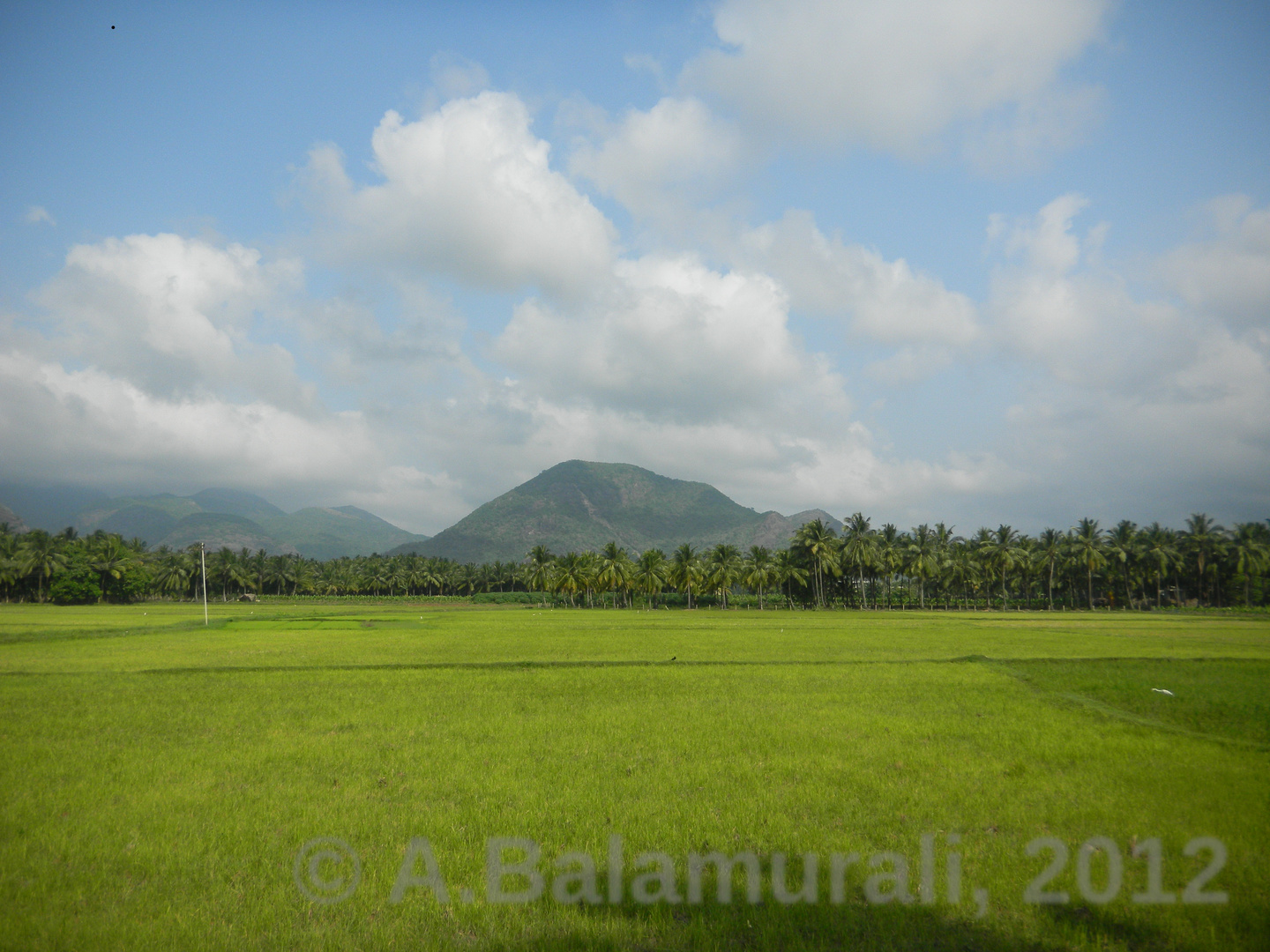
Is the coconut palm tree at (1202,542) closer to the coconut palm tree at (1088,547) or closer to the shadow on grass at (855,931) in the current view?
the coconut palm tree at (1088,547)

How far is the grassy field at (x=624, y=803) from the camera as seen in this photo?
19.5ft

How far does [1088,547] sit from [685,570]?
61208 mm

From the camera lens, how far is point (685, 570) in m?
102

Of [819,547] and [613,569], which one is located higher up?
[819,547]

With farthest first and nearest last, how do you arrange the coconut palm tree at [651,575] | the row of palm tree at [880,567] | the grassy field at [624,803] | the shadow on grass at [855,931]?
1. the coconut palm tree at [651,575]
2. the row of palm tree at [880,567]
3. the grassy field at [624,803]
4. the shadow on grass at [855,931]

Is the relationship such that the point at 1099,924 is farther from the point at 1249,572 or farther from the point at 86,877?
the point at 1249,572

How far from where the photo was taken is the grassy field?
596cm

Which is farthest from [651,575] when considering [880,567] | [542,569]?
[880,567]

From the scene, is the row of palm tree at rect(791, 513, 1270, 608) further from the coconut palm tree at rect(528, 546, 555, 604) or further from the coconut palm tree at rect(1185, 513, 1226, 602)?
the coconut palm tree at rect(528, 546, 555, 604)

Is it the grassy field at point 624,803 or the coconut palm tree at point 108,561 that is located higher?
the grassy field at point 624,803

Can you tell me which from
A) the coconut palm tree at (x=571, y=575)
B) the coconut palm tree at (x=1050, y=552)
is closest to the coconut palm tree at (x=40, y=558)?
the coconut palm tree at (x=571, y=575)

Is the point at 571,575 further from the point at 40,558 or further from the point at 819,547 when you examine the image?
the point at 40,558

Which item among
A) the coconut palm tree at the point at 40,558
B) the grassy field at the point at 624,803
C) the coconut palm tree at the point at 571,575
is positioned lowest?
the coconut palm tree at the point at 571,575

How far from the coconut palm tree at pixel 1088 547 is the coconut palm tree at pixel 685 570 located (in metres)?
58.1
